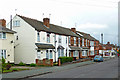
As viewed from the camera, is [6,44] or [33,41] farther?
[33,41]

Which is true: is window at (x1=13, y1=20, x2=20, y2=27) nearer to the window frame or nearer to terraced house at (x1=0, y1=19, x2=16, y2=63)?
terraced house at (x1=0, y1=19, x2=16, y2=63)

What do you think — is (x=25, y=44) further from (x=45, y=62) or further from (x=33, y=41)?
(x=45, y=62)

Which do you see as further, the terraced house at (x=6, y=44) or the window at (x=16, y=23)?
the window at (x=16, y=23)

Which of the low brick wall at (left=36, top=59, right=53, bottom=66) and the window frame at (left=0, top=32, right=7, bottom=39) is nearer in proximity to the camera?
the window frame at (left=0, top=32, right=7, bottom=39)

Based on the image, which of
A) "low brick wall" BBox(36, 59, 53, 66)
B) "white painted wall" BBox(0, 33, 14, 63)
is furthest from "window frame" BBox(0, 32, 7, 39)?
"low brick wall" BBox(36, 59, 53, 66)

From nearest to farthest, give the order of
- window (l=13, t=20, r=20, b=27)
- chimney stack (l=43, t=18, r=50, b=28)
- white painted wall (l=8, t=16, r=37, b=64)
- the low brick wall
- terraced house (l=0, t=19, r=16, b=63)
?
terraced house (l=0, t=19, r=16, b=63) < the low brick wall < white painted wall (l=8, t=16, r=37, b=64) < window (l=13, t=20, r=20, b=27) < chimney stack (l=43, t=18, r=50, b=28)

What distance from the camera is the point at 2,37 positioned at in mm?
26078

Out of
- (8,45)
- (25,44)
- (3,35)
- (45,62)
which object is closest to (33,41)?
(25,44)

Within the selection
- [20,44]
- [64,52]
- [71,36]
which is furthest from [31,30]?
[71,36]

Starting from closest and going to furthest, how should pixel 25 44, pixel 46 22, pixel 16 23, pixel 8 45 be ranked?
pixel 8 45
pixel 25 44
pixel 16 23
pixel 46 22

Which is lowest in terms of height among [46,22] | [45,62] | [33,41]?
[45,62]

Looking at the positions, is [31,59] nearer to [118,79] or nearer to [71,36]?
[71,36]

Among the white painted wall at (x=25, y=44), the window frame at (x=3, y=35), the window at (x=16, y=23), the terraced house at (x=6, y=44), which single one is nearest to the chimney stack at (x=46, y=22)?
the white painted wall at (x=25, y=44)

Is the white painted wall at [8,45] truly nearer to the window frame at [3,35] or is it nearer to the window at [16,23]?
the window frame at [3,35]
